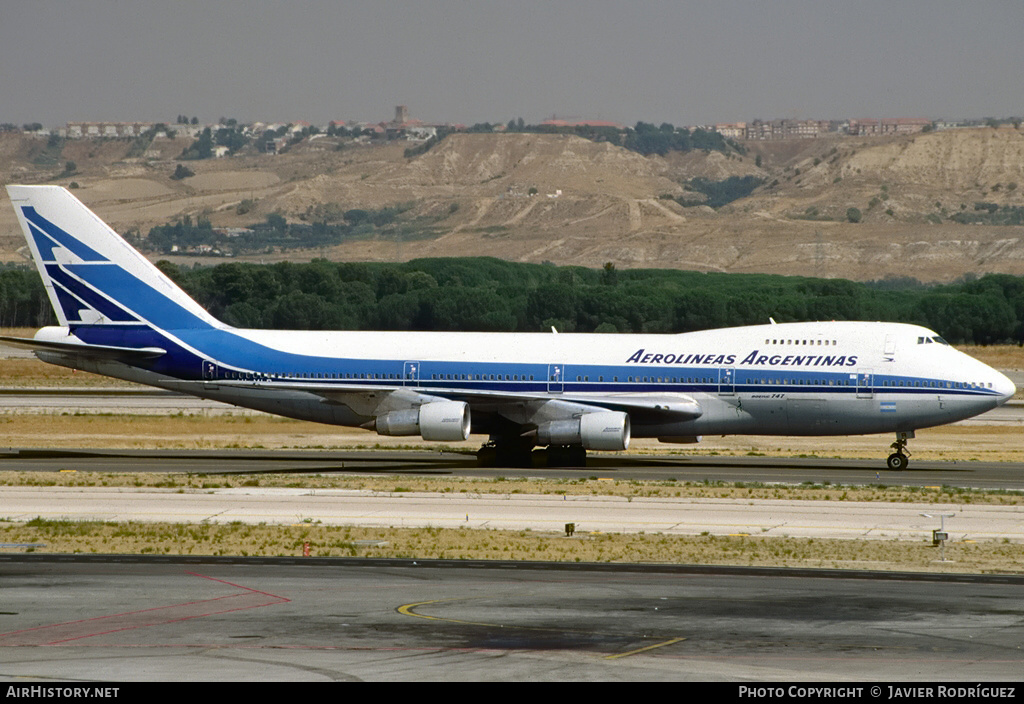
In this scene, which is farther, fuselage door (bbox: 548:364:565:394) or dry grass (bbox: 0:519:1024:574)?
fuselage door (bbox: 548:364:565:394)

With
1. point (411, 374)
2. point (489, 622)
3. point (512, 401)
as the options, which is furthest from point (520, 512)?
point (411, 374)

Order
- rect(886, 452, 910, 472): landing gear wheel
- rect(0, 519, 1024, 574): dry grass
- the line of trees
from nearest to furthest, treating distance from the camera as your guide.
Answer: rect(0, 519, 1024, 574): dry grass < rect(886, 452, 910, 472): landing gear wheel < the line of trees

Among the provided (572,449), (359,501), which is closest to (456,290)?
(572,449)

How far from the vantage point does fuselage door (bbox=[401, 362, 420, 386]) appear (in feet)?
159

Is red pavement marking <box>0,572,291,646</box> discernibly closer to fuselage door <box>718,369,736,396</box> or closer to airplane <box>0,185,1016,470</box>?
airplane <box>0,185,1016,470</box>

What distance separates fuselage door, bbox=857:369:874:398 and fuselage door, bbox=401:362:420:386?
1518 centimetres

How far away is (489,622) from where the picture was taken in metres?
21.7

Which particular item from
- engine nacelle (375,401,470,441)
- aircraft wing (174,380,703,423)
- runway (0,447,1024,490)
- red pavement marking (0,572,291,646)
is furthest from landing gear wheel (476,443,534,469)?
red pavement marking (0,572,291,646)

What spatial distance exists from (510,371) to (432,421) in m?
3.83

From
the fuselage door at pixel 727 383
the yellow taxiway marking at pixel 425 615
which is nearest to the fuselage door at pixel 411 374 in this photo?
the fuselage door at pixel 727 383

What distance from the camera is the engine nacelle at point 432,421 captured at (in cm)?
4600

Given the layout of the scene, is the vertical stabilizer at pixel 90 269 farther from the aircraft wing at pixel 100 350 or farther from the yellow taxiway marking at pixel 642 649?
the yellow taxiway marking at pixel 642 649

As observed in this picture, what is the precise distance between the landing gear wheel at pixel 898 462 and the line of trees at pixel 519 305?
6570cm
